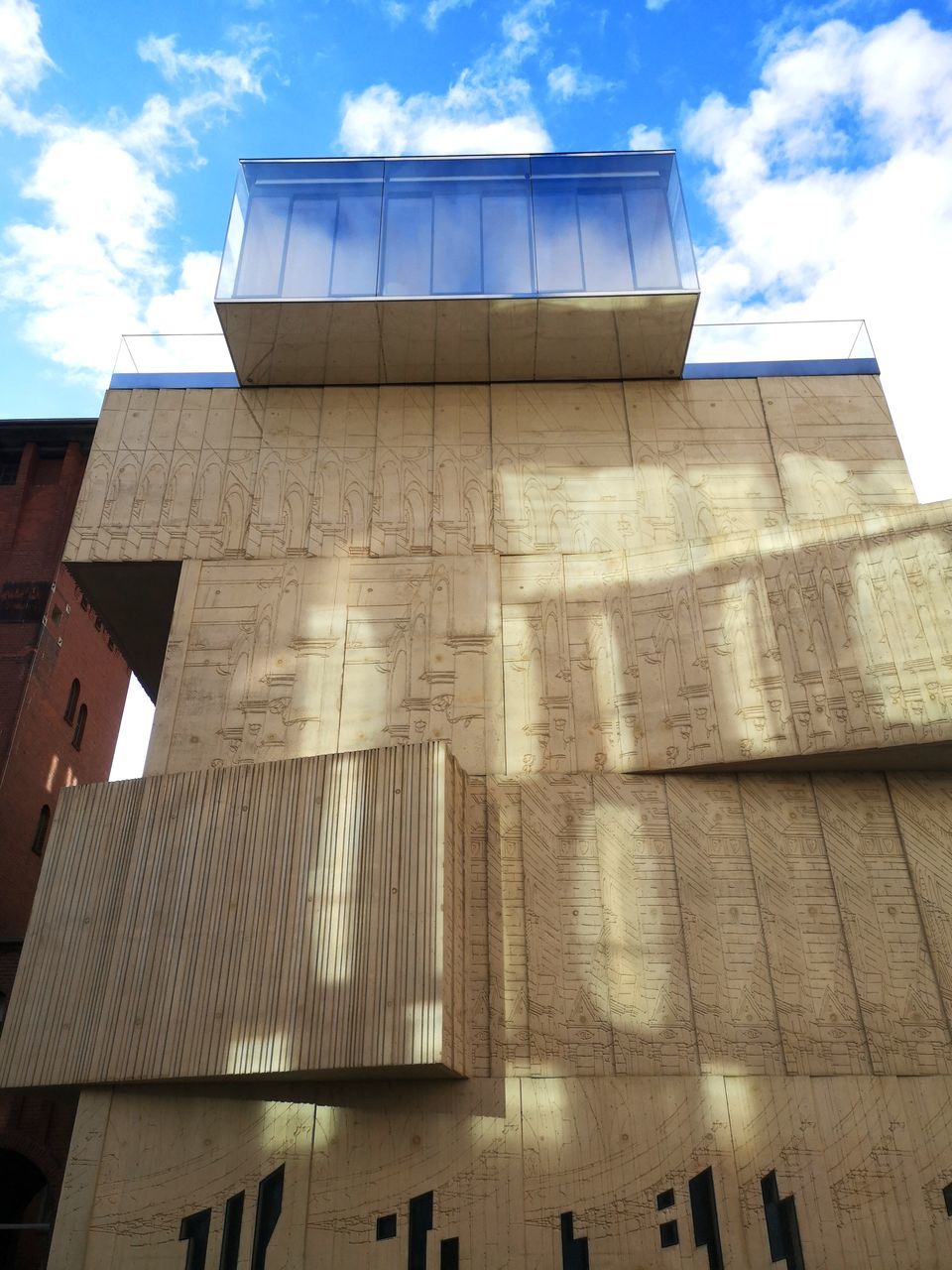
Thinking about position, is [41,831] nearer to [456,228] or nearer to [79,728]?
[79,728]

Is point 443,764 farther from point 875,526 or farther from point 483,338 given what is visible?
point 483,338

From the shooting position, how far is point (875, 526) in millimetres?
14320

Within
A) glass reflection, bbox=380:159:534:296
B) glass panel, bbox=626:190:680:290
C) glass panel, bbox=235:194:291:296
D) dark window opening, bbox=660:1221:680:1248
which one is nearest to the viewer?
dark window opening, bbox=660:1221:680:1248

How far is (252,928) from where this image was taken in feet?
41.0

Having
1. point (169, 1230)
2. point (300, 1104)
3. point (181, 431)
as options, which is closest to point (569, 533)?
point (181, 431)

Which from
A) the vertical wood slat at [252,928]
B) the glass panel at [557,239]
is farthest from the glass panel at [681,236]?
the vertical wood slat at [252,928]

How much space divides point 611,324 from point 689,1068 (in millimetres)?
Result: 12572

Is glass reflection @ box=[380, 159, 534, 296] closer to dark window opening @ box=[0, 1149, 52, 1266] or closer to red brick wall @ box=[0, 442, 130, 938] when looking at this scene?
red brick wall @ box=[0, 442, 130, 938]

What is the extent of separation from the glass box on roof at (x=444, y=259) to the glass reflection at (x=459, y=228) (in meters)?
0.03

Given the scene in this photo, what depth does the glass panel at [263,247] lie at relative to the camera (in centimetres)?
1739

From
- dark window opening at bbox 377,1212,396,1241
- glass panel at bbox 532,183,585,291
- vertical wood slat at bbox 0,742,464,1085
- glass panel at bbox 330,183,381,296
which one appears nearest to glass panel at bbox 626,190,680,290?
glass panel at bbox 532,183,585,291

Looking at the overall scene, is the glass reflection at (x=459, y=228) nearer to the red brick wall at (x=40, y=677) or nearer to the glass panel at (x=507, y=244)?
the glass panel at (x=507, y=244)

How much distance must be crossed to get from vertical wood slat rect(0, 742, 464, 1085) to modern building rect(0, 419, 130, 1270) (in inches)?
404

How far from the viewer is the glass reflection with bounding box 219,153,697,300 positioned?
680 inches
